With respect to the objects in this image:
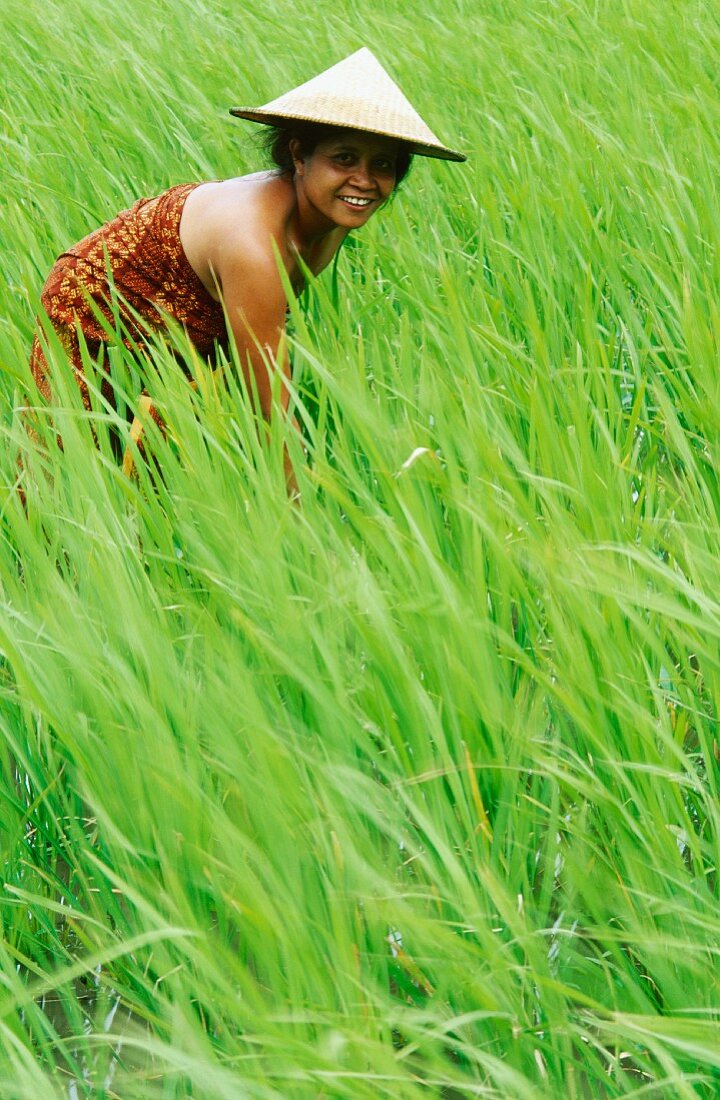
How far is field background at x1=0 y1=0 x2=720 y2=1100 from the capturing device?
812 millimetres

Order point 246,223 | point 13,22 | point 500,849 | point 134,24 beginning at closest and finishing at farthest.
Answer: point 500,849 < point 246,223 < point 134,24 < point 13,22

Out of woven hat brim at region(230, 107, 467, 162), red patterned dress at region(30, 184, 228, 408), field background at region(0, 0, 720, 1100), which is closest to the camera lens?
field background at region(0, 0, 720, 1100)

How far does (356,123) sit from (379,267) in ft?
1.61

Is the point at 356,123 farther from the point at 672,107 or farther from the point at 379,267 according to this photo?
the point at 672,107

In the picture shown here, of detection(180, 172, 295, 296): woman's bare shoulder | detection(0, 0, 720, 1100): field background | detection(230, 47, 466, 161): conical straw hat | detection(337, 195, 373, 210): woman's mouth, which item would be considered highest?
detection(230, 47, 466, 161): conical straw hat

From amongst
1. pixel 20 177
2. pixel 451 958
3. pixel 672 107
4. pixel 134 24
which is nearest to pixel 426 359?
pixel 451 958

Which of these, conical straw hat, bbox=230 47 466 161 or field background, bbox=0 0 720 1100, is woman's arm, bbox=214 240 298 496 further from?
conical straw hat, bbox=230 47 466 161

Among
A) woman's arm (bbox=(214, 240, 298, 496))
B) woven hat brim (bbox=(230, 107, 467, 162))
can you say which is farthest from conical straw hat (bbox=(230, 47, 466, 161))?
woman's arm (bbox=(214, 240, 298, 496))

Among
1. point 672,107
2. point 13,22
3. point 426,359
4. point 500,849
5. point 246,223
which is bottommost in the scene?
point 672,107

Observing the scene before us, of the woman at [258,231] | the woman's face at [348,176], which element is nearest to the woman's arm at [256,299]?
the woman at [258,231]

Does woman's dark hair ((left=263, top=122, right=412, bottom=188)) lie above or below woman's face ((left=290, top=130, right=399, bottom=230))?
above

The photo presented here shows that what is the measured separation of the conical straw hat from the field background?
0.25 m

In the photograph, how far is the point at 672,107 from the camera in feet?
8.74

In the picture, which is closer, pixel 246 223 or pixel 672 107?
pixel 246 223
